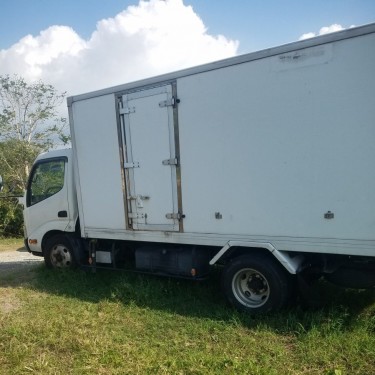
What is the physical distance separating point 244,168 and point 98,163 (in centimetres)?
245

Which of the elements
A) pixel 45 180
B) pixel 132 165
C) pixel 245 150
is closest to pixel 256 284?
pixel 245 150

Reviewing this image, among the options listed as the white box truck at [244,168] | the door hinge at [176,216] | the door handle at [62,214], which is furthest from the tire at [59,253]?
the door hinge at [176,216]

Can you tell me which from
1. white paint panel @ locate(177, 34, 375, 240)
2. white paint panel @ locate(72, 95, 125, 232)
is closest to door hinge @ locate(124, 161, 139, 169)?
white paint panel @ locate(72, 95, 125, 232)

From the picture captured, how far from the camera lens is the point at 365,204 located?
148 inches

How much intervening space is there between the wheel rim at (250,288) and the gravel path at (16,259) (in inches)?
220

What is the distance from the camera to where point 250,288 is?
184 inches

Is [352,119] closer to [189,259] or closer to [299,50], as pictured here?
[299,50]

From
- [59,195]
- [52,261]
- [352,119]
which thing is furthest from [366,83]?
[52,261]

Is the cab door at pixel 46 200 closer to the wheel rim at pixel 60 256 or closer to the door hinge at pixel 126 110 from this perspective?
the wheel rim at pixel 60 256

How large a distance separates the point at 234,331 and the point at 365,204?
196 cm

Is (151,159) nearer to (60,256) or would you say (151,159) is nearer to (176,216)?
(176,216)

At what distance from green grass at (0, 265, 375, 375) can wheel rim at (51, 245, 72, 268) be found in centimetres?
103

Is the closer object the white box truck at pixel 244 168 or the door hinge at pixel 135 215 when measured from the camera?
the white box truck at pixel 244 168

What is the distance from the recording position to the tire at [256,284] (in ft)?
14.3
